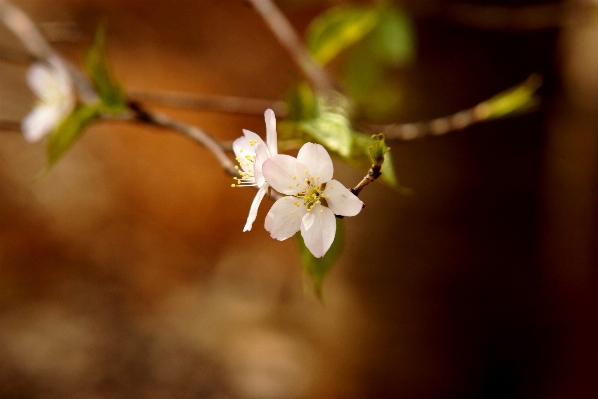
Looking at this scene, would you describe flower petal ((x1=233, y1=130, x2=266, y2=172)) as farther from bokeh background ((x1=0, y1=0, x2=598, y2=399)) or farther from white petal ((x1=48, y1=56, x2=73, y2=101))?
bokeh background ((x1=0, y1=0, x2=598, y2=399))

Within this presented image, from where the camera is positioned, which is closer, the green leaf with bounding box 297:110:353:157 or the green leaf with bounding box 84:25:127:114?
the green leaf with bounding box 297:110:353:157

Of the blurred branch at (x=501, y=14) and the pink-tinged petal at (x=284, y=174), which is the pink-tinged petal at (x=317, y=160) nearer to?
the pink-tinged petal at (x=284, y=174)

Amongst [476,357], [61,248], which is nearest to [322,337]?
[476,357]

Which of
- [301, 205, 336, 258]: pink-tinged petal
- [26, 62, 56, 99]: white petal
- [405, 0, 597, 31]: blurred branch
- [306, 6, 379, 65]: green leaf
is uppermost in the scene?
[405, 0, 597, 31]: blurred branch

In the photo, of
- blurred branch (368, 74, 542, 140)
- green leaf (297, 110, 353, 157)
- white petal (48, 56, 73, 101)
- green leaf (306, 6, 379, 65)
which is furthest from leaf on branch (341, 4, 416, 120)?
white petal (48, 56, 73, 101)

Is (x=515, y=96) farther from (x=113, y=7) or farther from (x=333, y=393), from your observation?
(x=113, y=7)

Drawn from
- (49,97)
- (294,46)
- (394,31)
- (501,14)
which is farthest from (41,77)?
(501,14)

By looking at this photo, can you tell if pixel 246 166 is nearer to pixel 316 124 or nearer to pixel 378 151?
pixel 316 124
